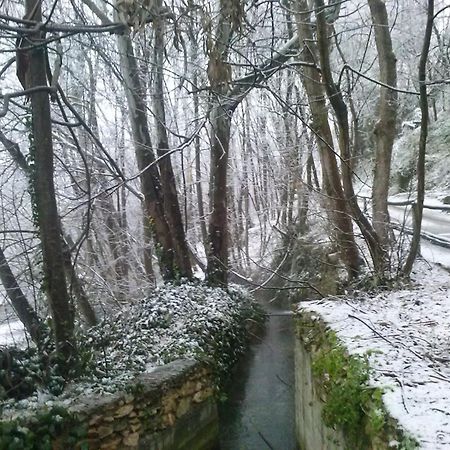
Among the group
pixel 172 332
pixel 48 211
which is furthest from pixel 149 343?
pixel 48 211

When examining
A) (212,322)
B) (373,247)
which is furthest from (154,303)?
(373,247)

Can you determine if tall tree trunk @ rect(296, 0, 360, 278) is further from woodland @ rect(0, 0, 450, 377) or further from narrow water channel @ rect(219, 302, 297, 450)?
narrow water channel @ rect(219, 302, 297, 450)

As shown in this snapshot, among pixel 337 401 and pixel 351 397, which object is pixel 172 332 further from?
pixel 351 397

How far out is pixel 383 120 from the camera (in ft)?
29.5

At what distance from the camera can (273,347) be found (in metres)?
11.1

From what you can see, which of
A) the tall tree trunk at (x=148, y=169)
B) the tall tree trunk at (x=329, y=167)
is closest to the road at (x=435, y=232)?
the tall tree trunk at (x=329, y=167)

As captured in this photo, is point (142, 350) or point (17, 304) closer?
point (142, 350)

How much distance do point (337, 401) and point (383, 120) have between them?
6.50 m

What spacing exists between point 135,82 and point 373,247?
6.96 meters

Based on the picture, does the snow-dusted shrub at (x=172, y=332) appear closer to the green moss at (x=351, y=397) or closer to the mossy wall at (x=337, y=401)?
the mossy wall at (x=337, y=401)

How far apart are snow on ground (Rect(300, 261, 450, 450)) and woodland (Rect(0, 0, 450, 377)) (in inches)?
86.3

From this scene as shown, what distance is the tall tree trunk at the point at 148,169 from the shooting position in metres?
11.5

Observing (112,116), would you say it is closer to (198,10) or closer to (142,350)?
(142,350)

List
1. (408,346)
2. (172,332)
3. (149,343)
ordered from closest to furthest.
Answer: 1. (408,346)
2. (149,343)
3. (172,332)
